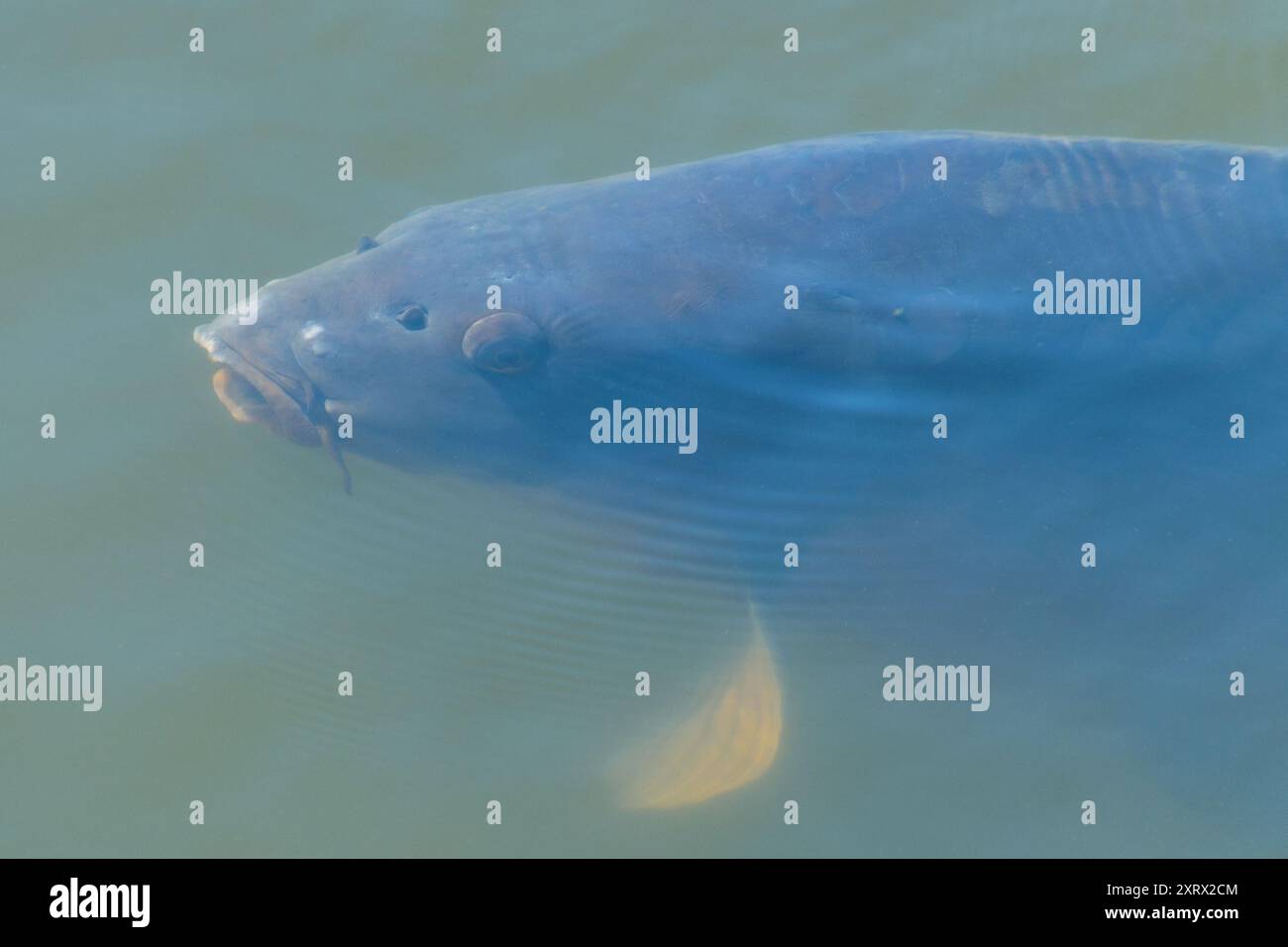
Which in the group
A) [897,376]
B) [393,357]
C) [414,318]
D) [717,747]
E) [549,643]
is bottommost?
[717,747]

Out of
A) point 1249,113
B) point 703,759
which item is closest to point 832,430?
point 703,759

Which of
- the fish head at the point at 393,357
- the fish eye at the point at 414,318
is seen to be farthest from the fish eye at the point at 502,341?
the fish eye at the point at 414,318

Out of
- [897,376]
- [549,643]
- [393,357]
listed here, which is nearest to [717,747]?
[549,643]

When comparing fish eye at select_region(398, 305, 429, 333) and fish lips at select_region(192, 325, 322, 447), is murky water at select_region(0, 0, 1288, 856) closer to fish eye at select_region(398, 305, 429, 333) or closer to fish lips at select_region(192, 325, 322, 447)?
fish lips at select_region(192, 325, 322, 447)

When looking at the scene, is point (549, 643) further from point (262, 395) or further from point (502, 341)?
point (262, 395)

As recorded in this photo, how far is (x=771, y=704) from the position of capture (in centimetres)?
642

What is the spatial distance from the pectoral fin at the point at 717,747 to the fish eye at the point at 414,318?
198 centimetres

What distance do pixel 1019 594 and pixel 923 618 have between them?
414 millimetres

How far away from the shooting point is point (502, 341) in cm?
591

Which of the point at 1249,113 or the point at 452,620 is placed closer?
the point at 452,620

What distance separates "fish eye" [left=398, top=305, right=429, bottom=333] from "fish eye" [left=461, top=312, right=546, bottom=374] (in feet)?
0.61

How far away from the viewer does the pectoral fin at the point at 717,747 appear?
6.32m

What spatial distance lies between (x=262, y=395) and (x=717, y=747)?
236 centimetres
